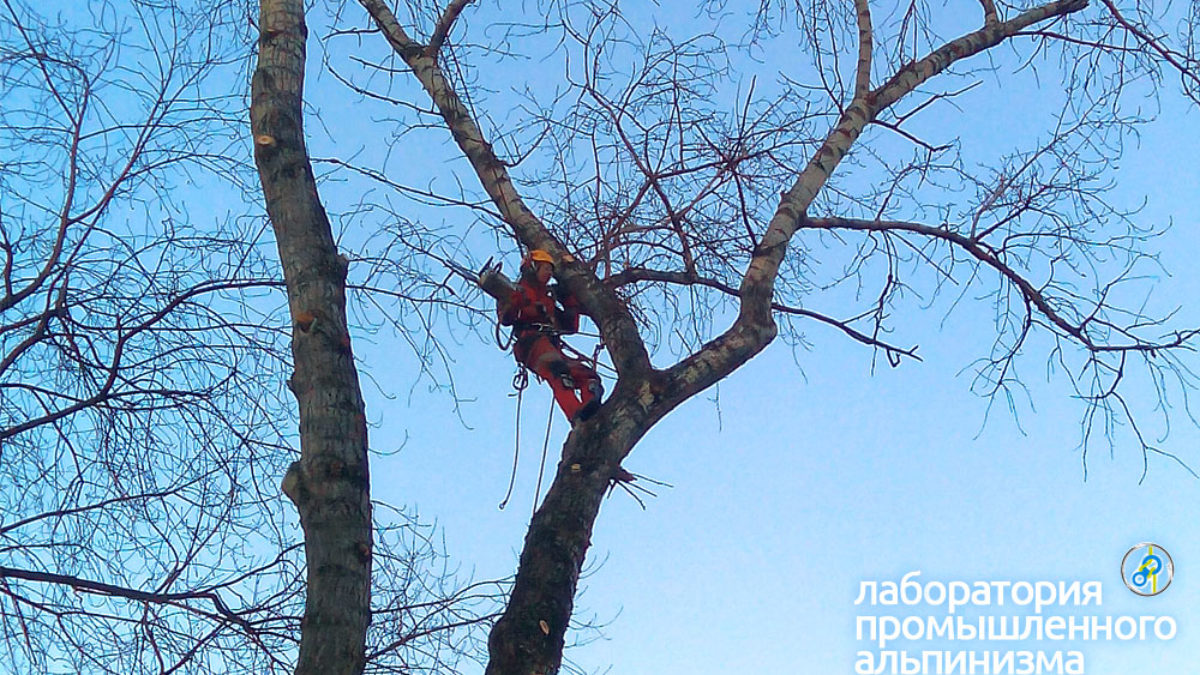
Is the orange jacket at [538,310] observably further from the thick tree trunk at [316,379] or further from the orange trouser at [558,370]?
the thick tree trunk at [316,379]

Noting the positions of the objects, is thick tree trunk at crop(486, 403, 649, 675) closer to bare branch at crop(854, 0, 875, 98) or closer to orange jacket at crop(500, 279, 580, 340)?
orange jacket at crop(500, 279, 580, 340)

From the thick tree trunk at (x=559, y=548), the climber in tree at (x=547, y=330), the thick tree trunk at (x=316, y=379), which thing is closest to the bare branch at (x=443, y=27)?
the thick tree trunk at (x=316, y=379)

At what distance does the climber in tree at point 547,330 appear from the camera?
161 inches

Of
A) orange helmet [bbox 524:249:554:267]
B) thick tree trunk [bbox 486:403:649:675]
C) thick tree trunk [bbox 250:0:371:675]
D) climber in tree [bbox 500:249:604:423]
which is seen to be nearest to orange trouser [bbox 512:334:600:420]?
climber in tree [bbox 500:249:604:423]

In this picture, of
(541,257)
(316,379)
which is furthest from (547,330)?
(316,379)

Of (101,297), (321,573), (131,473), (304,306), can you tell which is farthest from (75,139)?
(321,573)

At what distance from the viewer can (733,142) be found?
4.34 meters

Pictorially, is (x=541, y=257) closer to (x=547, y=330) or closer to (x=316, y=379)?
(x=547, y=330)

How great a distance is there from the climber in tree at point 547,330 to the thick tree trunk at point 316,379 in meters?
0.69

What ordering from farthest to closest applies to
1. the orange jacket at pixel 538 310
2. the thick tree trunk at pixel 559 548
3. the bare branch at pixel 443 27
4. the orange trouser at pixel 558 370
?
the bare branch at pixel 443 27 < the orange jacket at pixel 538 310 < the orange trouser at pixel 558 370 < the thick tree trunk at pixel 559 548

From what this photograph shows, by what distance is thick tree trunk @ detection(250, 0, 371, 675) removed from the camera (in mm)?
3084

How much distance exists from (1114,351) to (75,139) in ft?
11.9

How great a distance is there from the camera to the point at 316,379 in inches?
134

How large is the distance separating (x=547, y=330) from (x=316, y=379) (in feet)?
3.49
